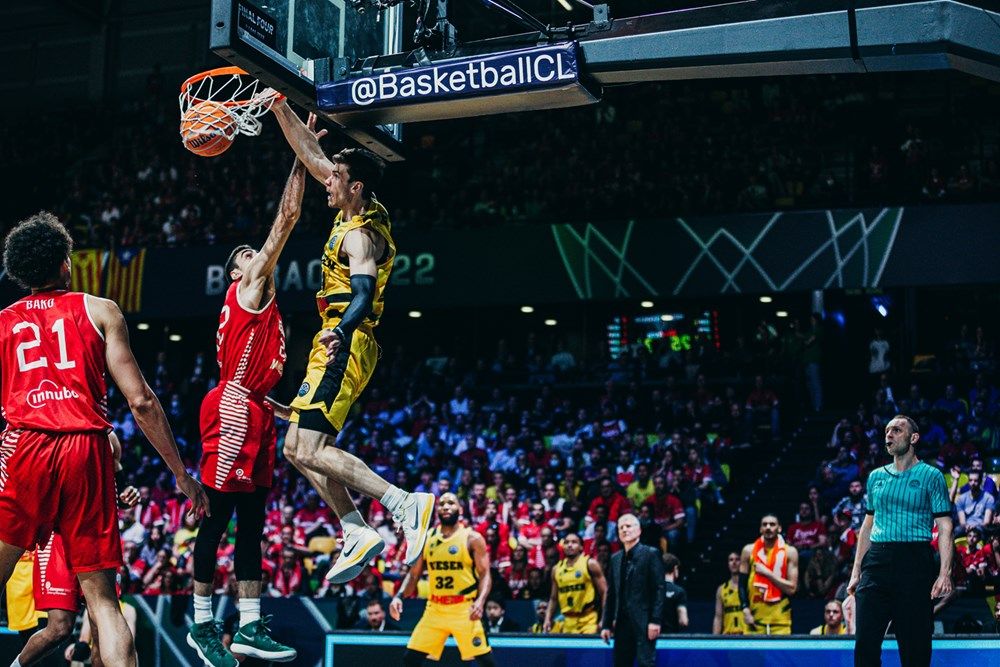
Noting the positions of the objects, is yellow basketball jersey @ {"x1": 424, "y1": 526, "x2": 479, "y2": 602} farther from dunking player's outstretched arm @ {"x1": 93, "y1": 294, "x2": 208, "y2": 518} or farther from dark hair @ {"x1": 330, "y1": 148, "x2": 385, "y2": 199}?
dunking player's outstretched arm @ {"x1": 93, "y1": 294, "x2": 208, "y2": 518}

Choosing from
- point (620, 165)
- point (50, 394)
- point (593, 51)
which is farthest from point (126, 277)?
point (593, 51)

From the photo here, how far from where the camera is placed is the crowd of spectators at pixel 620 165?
2147 centimetres


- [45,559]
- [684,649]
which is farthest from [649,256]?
[45,559]

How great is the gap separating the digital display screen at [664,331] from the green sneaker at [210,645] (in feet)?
58.4

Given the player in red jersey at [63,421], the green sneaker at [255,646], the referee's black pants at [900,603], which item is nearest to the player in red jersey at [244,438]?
the green sneaker at [255,646]

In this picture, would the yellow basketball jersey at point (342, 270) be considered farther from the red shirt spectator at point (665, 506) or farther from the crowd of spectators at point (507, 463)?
the red shirt spectator at point (665, 506)

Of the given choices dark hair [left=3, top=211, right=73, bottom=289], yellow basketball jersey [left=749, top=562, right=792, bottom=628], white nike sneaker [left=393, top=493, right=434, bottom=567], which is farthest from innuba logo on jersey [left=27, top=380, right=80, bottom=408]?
yellow basketball jersey [left=749, top=562, right=792, bottom=628]

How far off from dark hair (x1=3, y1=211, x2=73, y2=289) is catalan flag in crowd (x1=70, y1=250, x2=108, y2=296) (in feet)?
62.3

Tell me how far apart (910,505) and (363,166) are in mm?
4475

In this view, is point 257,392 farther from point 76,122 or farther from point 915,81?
point 76,122

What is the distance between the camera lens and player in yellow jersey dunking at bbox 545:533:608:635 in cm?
1286

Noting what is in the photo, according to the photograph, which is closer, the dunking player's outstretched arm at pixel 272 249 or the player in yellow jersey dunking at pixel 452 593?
the dunking player's outstretched arm at pixel 272 249

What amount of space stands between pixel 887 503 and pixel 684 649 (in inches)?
130

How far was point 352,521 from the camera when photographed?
267 inches
